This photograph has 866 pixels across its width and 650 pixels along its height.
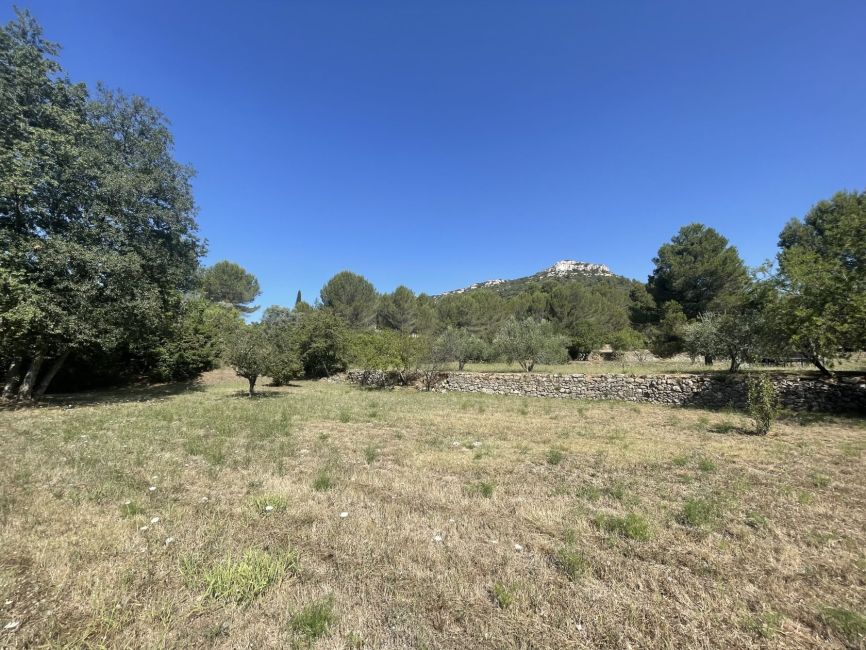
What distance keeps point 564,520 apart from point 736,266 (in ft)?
126

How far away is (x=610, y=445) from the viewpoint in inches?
313

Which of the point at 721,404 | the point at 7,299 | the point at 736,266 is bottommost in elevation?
the point at 721,404

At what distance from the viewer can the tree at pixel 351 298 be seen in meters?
40.2

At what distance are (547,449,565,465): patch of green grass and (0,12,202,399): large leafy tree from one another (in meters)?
15.5

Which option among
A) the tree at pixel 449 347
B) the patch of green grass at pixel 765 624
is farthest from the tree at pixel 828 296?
the tree at pixel 449 347

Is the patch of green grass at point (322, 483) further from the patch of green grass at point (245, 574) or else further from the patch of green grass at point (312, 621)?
the patch of green grass at point (312, 621)

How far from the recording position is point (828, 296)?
36.9 ft

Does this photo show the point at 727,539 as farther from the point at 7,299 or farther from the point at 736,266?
the point at 736,266

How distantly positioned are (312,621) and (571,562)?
235 centimetres

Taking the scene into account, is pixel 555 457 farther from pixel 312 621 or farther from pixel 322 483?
pixel 312 621

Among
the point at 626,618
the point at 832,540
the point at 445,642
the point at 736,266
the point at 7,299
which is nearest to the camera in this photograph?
the point at 445,642

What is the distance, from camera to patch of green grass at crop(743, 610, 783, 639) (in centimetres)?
255

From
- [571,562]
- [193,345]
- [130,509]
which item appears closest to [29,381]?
[193,345]

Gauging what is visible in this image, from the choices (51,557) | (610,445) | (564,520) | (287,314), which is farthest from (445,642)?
(287,314)
